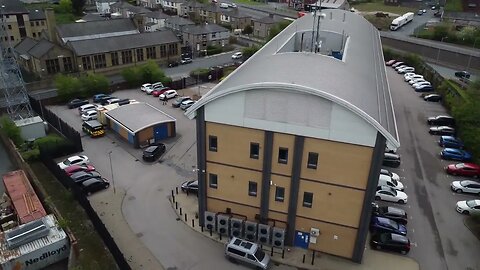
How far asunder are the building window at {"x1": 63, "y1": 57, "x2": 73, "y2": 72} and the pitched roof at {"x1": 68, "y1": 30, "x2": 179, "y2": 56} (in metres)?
1.84

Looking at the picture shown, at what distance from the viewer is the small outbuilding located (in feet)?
114

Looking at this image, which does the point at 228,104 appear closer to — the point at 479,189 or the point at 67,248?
the point at 67,248

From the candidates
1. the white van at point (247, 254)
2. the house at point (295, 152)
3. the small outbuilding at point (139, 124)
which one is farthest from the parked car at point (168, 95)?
the white van at point (247, 254)

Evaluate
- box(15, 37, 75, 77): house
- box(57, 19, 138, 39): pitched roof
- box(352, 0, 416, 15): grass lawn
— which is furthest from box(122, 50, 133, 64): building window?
box(352, 0, 416, 15): grass lawn

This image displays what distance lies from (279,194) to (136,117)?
19446mm

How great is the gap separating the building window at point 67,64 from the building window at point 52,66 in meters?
0.91

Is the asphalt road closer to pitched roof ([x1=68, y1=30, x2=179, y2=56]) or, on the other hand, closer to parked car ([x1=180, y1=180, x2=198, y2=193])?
parked car ([x1=180, y1=180, x2=198, y2=193])

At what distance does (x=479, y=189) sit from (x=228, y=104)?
2096cm

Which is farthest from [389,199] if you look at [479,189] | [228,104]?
[228,104]

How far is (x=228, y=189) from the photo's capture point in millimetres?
23516

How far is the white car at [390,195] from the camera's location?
2767 centimetres

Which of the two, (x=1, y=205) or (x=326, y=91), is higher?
(x=326, y=91)

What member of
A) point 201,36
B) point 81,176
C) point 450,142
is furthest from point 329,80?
point 201,36

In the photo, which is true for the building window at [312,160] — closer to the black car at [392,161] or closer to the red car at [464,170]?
the black car at [392,161]
